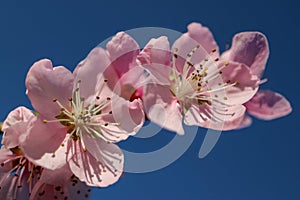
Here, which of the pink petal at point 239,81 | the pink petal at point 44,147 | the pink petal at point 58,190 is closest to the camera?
the pink petal at point 44,147

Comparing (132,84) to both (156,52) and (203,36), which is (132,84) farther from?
(203,36)

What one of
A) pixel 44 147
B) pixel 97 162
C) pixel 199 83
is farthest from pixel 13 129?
pixel 199 83

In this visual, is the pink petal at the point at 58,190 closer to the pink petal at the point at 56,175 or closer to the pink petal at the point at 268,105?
the pink petal at the point at 56,175

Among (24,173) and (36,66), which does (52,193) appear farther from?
(36,66)

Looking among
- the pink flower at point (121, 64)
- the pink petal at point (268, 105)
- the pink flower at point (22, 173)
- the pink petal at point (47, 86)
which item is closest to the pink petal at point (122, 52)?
the pink flower at point (121, 64)

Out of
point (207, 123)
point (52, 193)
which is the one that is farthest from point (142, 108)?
point (52, 193)

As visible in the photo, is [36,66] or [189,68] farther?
[189,68]
